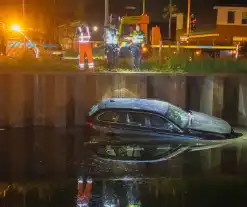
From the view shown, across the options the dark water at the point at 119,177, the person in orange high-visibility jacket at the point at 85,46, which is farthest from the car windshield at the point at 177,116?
the person in orange high-visibility jacket at the point at 85,46

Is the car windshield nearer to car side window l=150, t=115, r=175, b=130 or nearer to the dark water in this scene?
car side window l=150, t=115, r=175, b=130

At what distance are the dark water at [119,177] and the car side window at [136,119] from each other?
4.07ft

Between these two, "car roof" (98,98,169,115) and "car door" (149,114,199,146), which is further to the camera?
"car roof" (98,98,169,115)

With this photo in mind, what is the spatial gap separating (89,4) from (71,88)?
3479 centimetres

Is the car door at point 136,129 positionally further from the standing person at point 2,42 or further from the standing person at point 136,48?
the standing person at point 2,42

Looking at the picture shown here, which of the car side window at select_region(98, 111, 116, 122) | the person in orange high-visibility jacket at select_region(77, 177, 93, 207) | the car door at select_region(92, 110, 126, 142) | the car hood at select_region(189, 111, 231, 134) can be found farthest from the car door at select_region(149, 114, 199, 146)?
the person in orange high-visibility jacket at select_region(77, 177, 93, 207)

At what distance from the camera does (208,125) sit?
1045 cm

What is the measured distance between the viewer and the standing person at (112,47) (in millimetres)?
14867

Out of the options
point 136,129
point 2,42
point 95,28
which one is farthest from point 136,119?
point 95,28

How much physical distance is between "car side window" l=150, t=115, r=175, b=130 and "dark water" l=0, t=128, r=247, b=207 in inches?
31.6

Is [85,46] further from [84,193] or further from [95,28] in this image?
[95,28]

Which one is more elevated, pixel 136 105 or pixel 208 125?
pixel 136 105

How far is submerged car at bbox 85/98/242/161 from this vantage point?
9.88 metres

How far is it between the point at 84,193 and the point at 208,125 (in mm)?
4475
